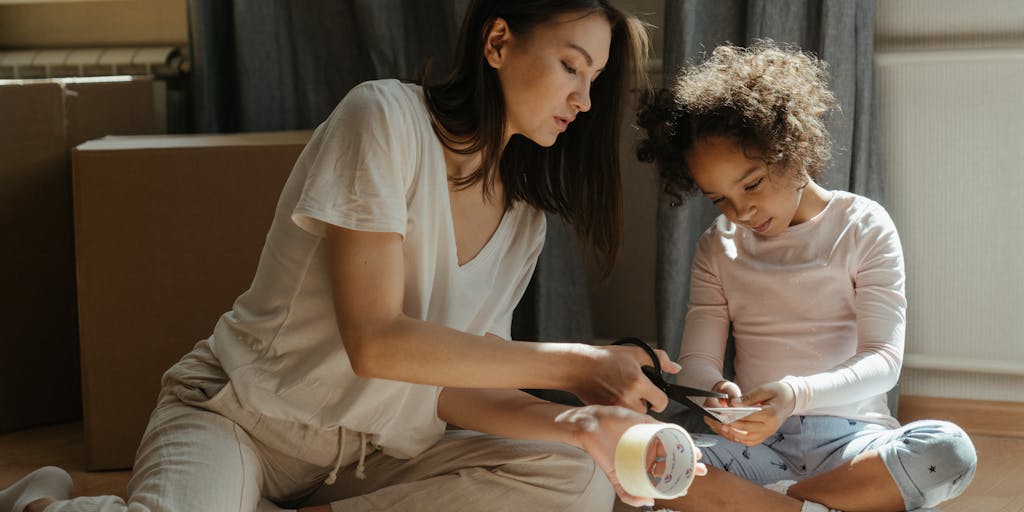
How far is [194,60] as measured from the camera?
2207 mm

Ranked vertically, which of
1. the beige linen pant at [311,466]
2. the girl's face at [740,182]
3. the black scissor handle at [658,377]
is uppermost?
the girl's face at [740,182]

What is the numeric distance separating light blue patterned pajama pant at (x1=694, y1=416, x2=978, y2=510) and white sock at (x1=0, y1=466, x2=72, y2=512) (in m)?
0.85

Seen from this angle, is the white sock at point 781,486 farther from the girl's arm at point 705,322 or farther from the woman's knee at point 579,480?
the woman's knee at point 579,480

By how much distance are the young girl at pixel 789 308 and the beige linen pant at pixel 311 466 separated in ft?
0.77

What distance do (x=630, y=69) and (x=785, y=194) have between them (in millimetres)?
307

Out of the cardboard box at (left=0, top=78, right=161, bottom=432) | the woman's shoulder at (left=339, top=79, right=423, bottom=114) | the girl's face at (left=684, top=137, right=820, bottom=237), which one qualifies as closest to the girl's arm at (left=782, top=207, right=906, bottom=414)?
the girl's face at (left=684, top=137, right=820, bottom=237)

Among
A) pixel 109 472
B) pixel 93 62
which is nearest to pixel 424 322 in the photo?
pixel 109 472

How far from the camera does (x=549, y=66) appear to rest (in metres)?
1.28

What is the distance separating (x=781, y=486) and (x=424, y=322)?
25.5 inches


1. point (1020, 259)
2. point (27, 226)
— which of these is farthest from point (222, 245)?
point (1020, 259)

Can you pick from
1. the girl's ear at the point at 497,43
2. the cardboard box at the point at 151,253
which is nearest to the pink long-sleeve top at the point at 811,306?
the girl's ear at the point at 497,43

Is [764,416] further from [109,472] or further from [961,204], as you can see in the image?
[109,472]

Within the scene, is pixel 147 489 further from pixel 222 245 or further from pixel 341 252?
pixel 222 245

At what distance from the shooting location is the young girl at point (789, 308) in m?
1.41
